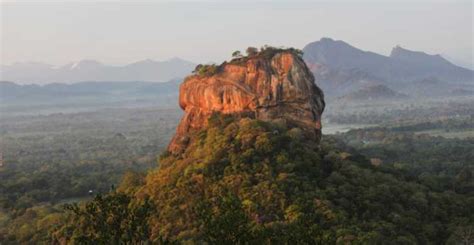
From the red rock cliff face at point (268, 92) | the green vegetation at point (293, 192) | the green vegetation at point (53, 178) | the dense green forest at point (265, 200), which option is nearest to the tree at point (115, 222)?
the dense green forest at point (265, 200)

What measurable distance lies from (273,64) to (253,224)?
2353cm

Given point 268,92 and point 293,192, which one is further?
point 268,92

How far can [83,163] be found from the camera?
427 feet

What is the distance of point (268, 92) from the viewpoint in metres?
60.8

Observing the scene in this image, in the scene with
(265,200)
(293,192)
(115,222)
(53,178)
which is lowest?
(53,178)

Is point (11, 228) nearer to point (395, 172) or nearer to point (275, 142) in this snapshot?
point (275, 142)

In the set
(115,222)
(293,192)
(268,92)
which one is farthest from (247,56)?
(115,222)

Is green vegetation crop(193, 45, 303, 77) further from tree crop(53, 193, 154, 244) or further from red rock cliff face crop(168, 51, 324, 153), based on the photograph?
tree crop(53, 193, 154, 244)

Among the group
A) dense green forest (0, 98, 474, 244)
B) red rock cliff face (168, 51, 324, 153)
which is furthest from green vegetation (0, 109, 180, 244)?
red rock cliff face (168, 51, 324, 153)

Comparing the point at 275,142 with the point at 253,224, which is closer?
the point at 253,224

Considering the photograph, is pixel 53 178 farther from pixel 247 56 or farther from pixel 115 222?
pixel 115 222

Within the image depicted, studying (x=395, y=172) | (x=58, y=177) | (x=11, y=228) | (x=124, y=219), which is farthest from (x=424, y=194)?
(x=58, y=177)

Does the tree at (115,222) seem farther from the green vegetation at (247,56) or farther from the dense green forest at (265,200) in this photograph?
the green vegetation at (247,56)

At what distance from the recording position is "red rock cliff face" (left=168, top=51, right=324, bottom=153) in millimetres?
60406
